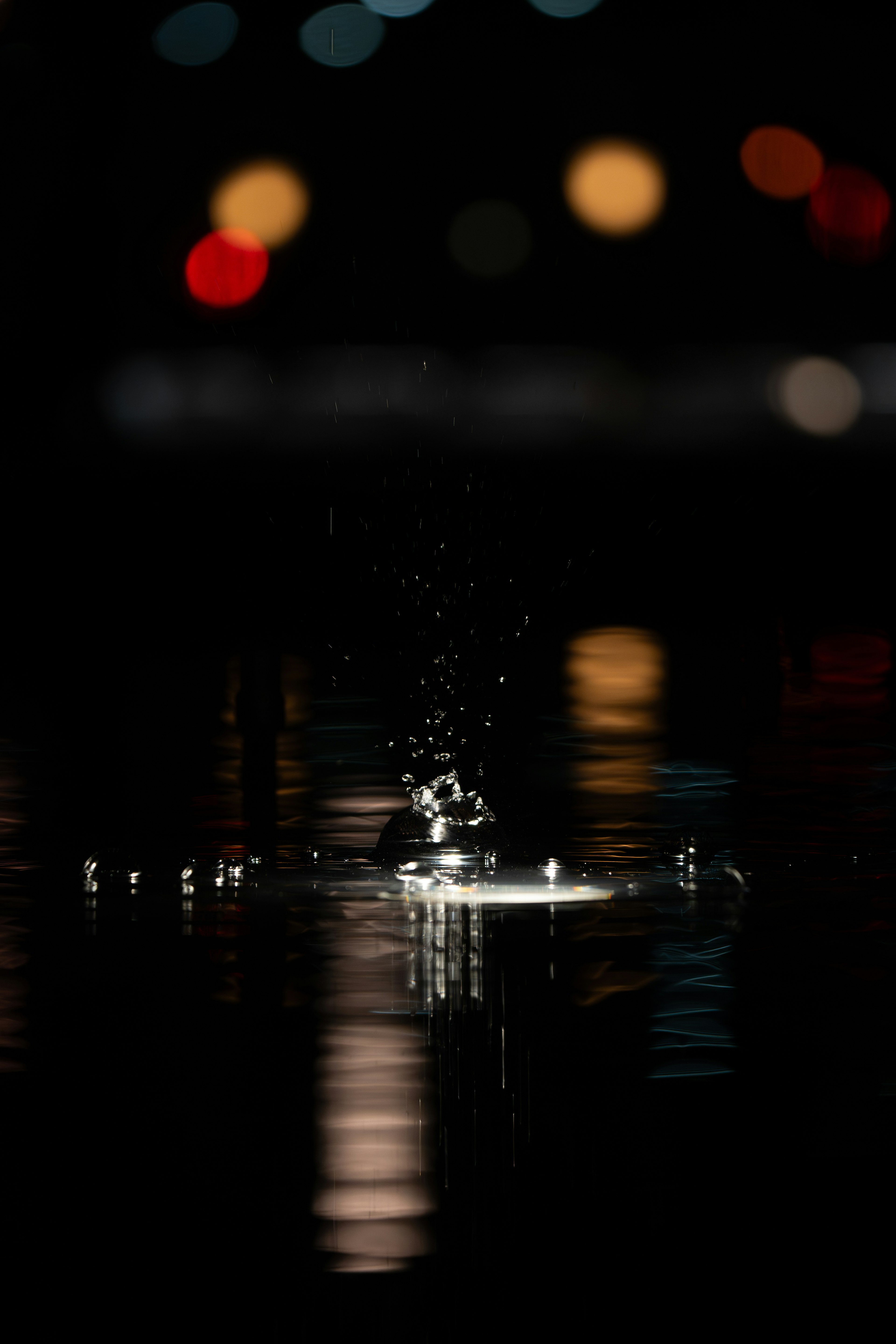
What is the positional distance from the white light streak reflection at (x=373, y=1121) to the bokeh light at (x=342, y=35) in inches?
478

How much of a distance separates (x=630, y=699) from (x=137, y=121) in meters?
8.33

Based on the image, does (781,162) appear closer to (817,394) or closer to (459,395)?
(817,394)

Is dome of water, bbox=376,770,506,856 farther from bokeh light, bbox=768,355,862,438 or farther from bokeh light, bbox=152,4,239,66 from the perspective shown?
bokeh light, bbox=152,4,239,66

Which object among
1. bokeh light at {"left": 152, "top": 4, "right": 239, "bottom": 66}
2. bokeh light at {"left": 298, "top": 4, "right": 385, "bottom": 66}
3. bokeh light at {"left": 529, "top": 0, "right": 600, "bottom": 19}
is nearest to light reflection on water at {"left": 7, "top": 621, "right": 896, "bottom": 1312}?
bokeh light at {"left": 152, "top": 4, "right": 239, "bottom": 66}

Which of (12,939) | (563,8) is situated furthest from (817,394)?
(12,939)

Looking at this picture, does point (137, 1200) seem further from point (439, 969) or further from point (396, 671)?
point (396, 671)

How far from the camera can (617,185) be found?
44.1ft

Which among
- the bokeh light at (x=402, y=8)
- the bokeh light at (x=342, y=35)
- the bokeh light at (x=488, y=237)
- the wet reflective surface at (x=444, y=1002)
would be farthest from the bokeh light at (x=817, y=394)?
the wet reflective surface at (x=444, y=1002)

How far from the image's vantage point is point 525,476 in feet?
48.4

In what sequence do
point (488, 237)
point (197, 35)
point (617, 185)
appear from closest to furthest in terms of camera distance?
point (197, 35)
point (617, 185)
point (488, 237)

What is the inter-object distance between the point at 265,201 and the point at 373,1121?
13411 mm

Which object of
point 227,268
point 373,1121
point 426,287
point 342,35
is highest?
point 342,35

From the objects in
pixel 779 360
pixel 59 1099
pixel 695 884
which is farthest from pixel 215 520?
pixel 59 1099

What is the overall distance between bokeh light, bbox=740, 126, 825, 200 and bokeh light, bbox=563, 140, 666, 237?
854mm
